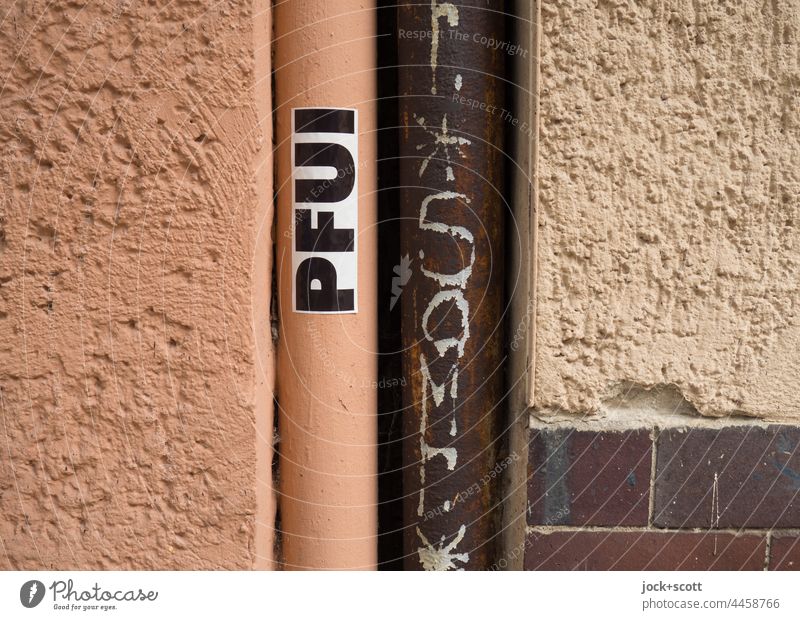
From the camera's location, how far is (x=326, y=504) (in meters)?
0.86

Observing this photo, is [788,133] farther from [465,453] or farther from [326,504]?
[326,504]

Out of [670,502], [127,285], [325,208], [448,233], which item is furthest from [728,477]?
[127,285]

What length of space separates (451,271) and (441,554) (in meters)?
0.34

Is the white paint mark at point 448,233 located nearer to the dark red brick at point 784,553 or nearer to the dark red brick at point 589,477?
the dark red brick at point 589,477

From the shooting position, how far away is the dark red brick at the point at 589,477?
86cm

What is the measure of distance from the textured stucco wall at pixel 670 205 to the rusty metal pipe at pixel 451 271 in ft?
0.20

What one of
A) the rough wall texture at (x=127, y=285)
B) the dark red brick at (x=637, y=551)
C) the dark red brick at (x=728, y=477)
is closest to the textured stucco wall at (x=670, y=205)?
the dark red brick at (x=728, y=477)

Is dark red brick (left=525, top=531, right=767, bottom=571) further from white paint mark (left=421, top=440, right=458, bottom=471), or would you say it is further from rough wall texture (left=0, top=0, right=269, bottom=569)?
rough wall texture (left=0, top=0, right=269, bottom=569)

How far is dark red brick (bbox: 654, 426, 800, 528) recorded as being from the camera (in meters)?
0.87

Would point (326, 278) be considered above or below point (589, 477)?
above

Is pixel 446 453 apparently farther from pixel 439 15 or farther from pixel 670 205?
pixel 439 15

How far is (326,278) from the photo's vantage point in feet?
2.72

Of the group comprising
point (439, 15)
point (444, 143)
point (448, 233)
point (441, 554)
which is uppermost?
point (439, 15)

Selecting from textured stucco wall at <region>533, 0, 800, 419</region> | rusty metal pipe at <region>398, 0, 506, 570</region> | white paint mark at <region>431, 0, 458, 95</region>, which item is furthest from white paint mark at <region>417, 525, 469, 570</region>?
white paint mark at <region>431, 0, 458, 95</region>
